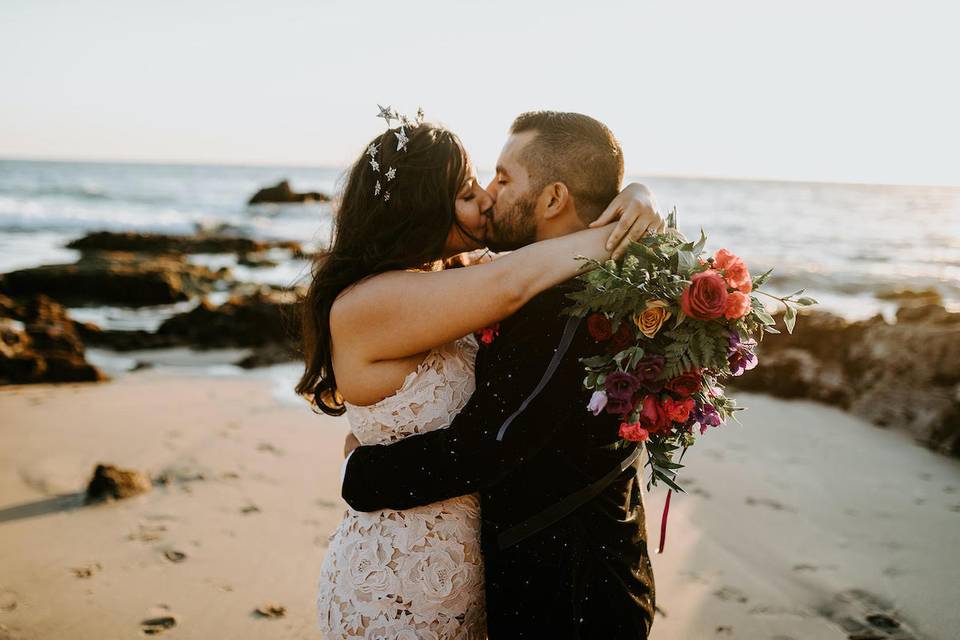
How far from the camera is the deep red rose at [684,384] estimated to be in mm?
2254

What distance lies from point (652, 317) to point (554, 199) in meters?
0.80

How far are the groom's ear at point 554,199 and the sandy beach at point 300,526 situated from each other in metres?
2.35

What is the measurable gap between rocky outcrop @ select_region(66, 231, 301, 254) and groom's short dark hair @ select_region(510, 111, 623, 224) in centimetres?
2108

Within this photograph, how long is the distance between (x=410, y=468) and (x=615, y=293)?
2.76 feet

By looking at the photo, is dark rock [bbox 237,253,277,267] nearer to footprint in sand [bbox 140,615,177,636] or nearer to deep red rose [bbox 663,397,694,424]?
footprint in sand [bbox 140,615,177,636]

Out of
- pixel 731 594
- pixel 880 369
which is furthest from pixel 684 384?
pixel 880 369

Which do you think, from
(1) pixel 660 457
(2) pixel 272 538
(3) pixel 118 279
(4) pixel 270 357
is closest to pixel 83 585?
(2) pixel 272 538

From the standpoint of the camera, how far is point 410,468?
7.70 feet

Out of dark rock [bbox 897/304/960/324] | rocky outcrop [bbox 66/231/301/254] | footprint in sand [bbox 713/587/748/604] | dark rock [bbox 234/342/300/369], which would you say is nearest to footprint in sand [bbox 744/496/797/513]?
footprint in sand [bbox 713/587/748/604]

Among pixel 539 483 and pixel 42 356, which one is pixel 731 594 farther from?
pixel 42 356

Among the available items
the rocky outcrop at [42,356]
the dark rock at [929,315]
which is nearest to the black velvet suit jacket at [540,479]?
the dark rock at [929,315]

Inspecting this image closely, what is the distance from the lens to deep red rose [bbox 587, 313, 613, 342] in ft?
7.36

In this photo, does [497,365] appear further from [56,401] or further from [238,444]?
[56,401]

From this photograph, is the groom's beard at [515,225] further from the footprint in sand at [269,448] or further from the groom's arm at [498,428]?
the footprint in sand at [269,448]
